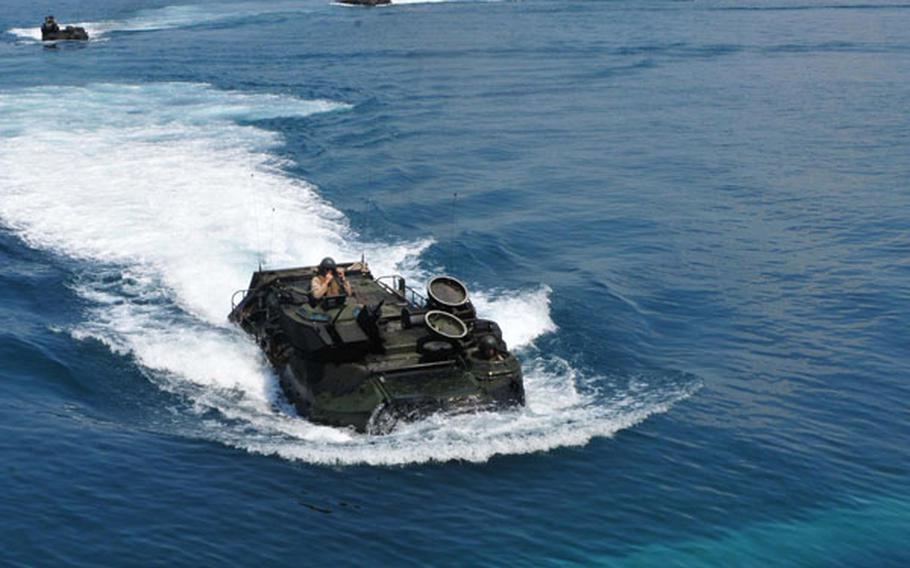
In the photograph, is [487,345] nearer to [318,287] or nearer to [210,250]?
[318,287]

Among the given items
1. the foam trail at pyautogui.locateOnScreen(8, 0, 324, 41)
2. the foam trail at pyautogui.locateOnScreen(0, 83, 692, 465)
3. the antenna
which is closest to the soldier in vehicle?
the foam trail at pyautogui.locateOnScreen(0, 83, 692, 465)

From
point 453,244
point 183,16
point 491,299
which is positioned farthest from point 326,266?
point 183,16

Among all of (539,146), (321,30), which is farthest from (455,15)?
(539,146)

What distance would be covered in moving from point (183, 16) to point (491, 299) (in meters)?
77.6

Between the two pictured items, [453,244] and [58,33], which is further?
[58,33]

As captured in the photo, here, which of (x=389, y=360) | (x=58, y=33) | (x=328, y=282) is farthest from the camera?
(x=58, y=33)

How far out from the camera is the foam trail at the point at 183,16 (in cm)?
9262

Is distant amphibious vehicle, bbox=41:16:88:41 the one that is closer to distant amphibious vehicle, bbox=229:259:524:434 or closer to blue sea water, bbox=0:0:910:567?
blue sea water, bbox=0:0:910:567

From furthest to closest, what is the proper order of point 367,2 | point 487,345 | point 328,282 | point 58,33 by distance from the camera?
1. point 367,2
2. point 58,33
3. point 328,282
4. point 487,345

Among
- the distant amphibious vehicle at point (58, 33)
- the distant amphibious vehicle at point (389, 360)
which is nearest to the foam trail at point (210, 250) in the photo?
the distant amphibious vehicle at point (389, 360)

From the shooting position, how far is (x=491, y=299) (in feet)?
101

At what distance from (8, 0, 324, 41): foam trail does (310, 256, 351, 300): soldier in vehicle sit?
231ft

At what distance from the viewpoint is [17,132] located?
50031mm

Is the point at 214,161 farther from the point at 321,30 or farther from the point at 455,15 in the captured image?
the point at 455,15
